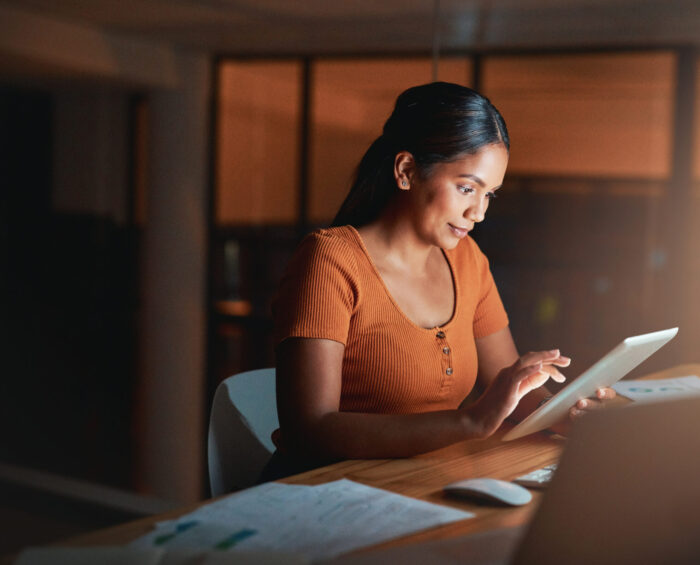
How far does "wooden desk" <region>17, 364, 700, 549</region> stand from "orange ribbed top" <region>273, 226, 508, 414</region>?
0.55 feet

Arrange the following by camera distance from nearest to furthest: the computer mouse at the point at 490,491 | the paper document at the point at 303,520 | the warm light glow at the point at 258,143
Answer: the paper document at the point at 303,520 → the computer mouse at the point at 490,491 → the warm light glow at the point at 258,143

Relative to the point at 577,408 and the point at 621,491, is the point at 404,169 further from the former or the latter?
the point at 621,491

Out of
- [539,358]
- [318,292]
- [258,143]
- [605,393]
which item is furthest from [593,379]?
[258,143]

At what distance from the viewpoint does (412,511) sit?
1146 mm

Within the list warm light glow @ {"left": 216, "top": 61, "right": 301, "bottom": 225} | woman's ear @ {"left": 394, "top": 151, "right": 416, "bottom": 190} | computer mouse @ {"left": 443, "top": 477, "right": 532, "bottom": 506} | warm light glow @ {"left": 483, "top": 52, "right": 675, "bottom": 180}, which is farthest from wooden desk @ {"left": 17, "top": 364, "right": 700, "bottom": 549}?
warm light glow @ {"left": 216, "top": 61, "right": 301, "bottom": 225}

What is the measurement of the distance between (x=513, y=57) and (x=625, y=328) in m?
1.42

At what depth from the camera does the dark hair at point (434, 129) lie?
169 centimetres

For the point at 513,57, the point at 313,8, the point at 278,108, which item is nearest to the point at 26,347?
the point at 278,108

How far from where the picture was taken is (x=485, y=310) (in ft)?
6.64

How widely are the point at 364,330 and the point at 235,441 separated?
1.53 ft

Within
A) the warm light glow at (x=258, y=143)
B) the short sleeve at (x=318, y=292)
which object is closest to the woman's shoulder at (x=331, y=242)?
the short sleeve at (x=318, y=292)

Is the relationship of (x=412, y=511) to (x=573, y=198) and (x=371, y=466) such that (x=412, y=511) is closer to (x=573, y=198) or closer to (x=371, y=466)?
(x=371, y=466)

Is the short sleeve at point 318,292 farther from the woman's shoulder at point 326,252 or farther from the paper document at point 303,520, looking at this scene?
the paper document at point 303,520

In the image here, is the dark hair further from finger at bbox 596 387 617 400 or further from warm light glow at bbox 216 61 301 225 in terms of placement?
warm light glow at bbox 216 61 301 225
